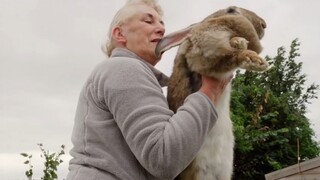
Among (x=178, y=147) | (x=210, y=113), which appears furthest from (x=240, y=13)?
(x=178, y=147)

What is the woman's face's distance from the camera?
Answer: 274cm

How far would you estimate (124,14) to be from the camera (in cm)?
282

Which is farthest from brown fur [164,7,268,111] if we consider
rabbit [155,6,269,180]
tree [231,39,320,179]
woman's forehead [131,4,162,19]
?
tree [231,39,320,179]

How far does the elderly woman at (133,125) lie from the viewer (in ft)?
7.29

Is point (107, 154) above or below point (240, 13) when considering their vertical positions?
below

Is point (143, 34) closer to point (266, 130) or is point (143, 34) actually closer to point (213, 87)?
point (213, 87)

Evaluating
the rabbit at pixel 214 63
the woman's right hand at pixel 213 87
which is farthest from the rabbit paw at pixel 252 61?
the woman's right hand at pixel 213 87

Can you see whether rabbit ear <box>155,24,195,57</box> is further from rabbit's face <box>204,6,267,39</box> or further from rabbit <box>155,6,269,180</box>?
rabbit's face <box>204,6,267,39</box>

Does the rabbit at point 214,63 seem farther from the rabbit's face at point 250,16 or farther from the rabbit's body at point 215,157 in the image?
the rabbit's face at point 250,16

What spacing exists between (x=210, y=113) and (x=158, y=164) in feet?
0.96

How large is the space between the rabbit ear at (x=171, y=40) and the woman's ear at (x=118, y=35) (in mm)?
172

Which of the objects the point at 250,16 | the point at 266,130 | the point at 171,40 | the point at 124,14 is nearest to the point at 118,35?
the point at 124,14

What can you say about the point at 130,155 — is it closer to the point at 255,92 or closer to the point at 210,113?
the point at 210,113

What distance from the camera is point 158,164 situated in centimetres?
222
